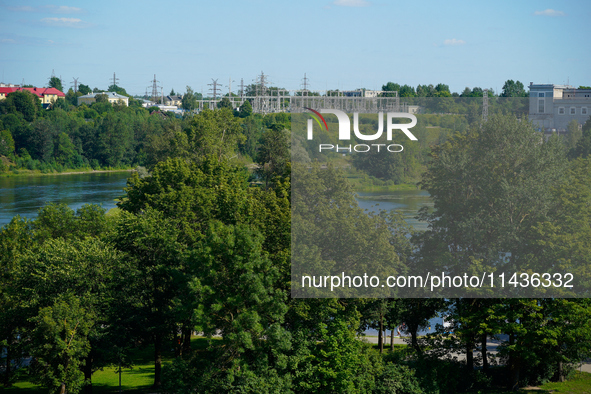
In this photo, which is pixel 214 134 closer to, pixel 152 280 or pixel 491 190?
pixel 152 280

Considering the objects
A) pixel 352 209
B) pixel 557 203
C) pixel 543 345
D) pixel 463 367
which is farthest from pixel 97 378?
pixel 557 203

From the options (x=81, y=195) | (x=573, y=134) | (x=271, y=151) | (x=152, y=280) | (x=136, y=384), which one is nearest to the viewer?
(x=152, y=280)

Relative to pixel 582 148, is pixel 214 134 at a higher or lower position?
higher

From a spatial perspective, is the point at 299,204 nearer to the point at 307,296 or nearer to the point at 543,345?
the point at 307,296

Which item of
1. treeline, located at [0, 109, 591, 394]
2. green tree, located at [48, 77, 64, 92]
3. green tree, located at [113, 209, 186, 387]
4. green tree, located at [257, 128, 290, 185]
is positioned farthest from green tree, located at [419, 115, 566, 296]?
green tree, located at [48, 77, 64, 92]

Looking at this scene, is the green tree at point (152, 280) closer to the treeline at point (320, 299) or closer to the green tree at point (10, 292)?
the treeline at point (320, 299)

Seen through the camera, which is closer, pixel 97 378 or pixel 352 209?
pixel 352 209

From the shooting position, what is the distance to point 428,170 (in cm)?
2000

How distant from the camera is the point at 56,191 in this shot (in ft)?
209

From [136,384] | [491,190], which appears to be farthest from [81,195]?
[491,190]

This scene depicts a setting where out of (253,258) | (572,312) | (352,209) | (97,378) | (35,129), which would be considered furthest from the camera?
(35,129)

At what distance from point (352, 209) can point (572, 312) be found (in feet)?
25.4

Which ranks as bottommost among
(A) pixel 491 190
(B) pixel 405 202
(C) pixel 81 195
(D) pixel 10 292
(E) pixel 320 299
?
(D) pixel 10 292

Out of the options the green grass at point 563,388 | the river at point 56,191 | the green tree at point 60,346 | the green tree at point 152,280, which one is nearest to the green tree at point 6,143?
the river at point 56,191
